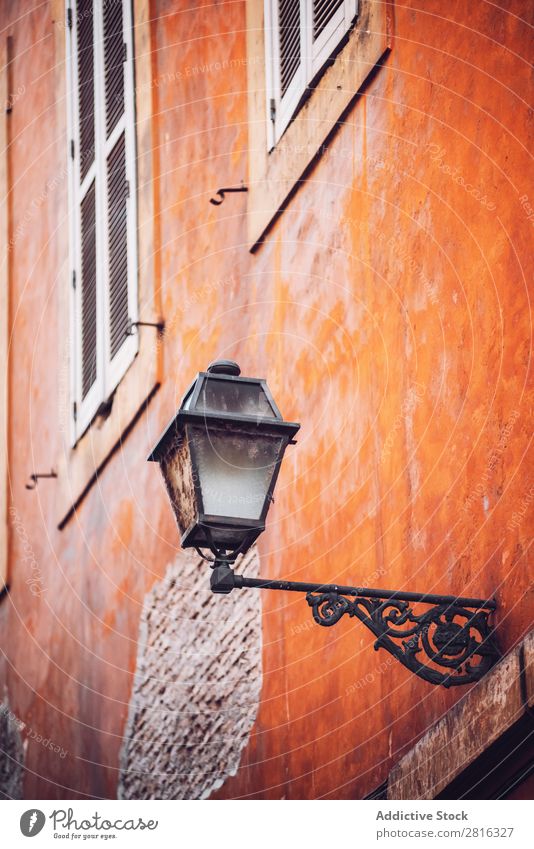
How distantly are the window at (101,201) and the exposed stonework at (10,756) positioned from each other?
200cm

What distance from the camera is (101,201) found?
10375 millimetres

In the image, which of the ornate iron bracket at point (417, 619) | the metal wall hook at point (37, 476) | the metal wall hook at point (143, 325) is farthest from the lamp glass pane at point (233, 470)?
the metal wall hook at point (37, 476)

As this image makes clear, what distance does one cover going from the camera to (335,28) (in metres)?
6.93

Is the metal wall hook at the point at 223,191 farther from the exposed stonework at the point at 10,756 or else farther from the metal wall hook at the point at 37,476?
the exposed stonework at the point at 10,756

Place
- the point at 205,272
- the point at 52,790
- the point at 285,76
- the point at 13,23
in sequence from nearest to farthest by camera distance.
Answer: the point at 285,76
the point at 205,272
the point at 52,790
the point at 13,23

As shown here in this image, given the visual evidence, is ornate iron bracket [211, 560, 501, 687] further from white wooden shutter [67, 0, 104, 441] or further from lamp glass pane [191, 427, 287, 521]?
white wooden shutter [67, 0, 104, 441]

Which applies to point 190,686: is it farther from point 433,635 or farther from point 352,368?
point 433,635

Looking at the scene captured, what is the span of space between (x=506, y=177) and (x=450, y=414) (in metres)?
0.75

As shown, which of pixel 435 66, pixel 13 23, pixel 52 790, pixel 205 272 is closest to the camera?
pixel 435 66

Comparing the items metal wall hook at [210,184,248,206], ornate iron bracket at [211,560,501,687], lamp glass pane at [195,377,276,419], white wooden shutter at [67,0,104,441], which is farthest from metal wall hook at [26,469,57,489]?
ornate iron bracket at [211,560,501,687]

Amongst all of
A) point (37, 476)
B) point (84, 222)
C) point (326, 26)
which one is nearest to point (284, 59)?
→ point (326, 26)

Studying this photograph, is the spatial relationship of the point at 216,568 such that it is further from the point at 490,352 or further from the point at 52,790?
the point at 52,790
